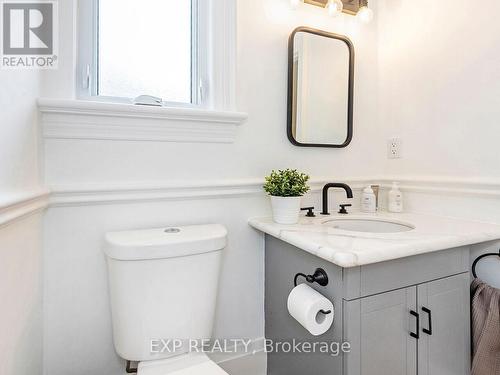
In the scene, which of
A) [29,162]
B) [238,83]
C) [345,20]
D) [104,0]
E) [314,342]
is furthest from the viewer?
[345,20]

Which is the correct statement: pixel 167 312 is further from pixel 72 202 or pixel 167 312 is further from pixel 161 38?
pixel 161 38

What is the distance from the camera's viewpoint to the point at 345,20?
151cm

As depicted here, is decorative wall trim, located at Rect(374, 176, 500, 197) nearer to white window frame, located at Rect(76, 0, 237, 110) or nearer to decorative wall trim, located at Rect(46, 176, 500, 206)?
decorative wall trim, located at Rect(46, 176, 500, 206)

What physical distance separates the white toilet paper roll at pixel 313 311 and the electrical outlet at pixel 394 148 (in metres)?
0.98

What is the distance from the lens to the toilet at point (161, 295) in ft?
3.05

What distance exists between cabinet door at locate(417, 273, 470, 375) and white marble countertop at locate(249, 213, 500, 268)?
0.16 metres

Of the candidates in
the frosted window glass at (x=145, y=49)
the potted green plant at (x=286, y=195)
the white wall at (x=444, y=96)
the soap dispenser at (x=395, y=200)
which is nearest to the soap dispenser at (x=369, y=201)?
the soap dispenser at (x=395, y=200)

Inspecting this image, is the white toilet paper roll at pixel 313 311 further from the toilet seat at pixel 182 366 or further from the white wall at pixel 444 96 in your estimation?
the white wall at pixel 444 96

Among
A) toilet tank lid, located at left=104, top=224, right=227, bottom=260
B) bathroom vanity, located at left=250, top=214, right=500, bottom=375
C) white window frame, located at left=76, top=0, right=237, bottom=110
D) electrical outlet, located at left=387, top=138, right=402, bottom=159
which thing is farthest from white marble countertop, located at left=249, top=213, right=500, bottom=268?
white window frame, located at left=76, top=0, right=237, bottom=110

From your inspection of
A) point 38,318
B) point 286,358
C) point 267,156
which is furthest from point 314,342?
point 38,318

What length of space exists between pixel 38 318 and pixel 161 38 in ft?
3.66

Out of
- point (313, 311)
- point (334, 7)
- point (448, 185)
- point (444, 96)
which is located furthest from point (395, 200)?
point (334, 7)

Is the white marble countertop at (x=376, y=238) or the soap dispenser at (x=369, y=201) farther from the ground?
the soap dispenser at (x=369, y=201)

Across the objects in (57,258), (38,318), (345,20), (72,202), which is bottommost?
(38,318)
